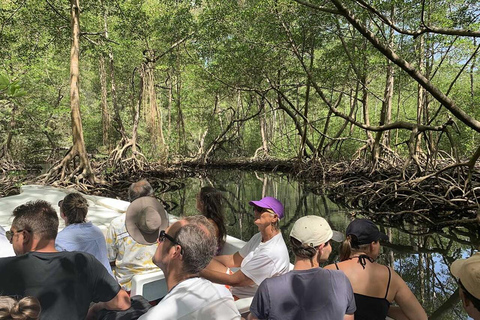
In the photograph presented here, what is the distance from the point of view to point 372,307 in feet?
5.96

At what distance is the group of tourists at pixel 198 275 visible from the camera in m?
1.28

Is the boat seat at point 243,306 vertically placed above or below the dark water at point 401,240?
above

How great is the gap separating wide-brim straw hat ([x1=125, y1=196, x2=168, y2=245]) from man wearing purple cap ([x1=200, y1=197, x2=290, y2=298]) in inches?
15.5

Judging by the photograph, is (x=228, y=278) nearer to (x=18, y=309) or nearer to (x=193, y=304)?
(x=193, y=304)

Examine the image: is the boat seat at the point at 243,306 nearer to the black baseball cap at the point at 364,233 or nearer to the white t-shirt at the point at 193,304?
the white t-shirt at the point at 193,304

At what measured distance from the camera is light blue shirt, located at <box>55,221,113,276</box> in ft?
7.07

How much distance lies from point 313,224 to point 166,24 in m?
12.1

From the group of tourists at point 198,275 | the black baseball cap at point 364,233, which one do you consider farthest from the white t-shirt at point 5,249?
the black baseball cap at point 364,233

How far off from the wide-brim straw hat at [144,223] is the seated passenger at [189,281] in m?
0.47

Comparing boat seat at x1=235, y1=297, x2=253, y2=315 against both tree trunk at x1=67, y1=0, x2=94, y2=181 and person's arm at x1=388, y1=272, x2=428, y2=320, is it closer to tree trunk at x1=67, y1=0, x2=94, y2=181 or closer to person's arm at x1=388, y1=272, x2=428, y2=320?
person's arm at x1=388, y1=272, x2=428, y2=320

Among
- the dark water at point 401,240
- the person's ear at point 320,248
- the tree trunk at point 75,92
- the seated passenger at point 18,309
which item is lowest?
the dark water at point 401,240

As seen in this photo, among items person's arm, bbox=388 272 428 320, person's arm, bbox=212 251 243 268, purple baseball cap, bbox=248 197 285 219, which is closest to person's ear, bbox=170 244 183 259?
purple baseball cap, bbox=248 197 285 219

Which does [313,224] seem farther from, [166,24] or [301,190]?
[166,24]

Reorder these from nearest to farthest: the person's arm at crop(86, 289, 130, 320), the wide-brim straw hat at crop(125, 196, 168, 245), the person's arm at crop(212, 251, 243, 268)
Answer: the person's arm at crop(86, 289, 130, 320), the wide-brim straw hat at crop(125, 196, 168, 245), the person's arm at crop(212, 251, 243, 268)
